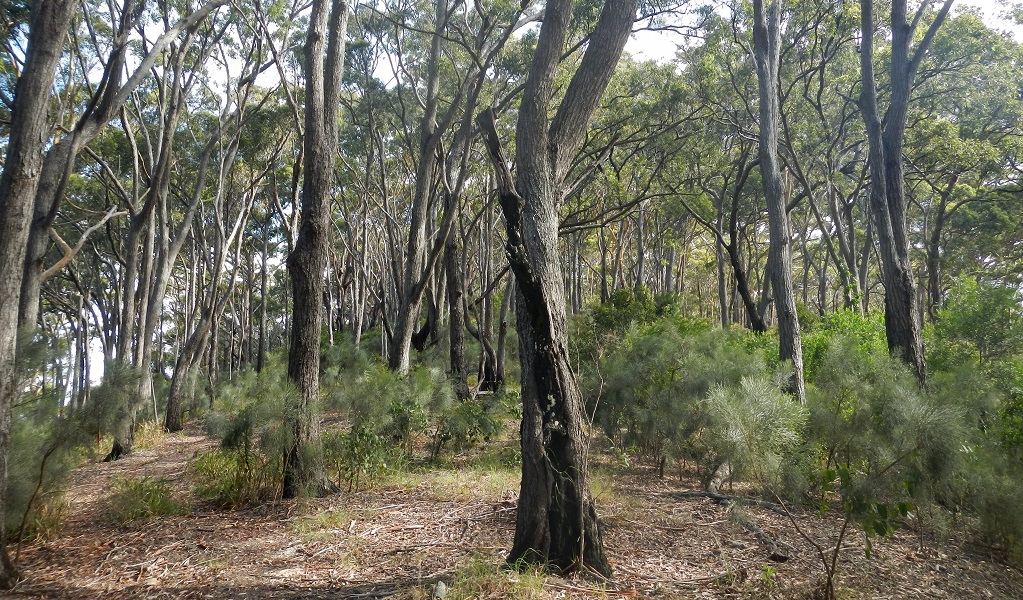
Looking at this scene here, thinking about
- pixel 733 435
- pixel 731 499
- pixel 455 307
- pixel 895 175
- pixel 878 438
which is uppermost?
pixel 895 175

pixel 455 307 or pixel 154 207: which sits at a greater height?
pixel 154 207

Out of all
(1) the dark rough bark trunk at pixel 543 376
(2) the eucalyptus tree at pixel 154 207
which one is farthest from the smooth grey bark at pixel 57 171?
(1) the dark rough bark trunk at pixel 543 376

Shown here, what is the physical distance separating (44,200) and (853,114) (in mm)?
15883

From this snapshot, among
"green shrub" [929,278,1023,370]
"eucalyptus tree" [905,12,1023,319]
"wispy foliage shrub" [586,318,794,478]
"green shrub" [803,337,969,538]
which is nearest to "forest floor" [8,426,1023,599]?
"green shrub" [803,337,969,538]

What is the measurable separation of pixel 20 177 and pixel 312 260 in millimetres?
2419

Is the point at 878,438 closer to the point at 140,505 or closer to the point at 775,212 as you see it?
the point at 775,212

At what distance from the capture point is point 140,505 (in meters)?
4.93

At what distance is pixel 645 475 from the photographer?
6.97 m

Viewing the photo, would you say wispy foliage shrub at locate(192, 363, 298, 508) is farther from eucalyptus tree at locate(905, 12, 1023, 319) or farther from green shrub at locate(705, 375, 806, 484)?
eucalyptus tree at locate(905, 12, 1023, 319)

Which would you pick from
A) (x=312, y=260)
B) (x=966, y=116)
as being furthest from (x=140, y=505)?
(x=966, y=116)

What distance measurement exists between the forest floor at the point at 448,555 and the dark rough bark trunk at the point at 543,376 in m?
0.24

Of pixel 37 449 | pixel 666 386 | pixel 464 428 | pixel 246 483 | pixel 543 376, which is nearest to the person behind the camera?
pixel 543 376

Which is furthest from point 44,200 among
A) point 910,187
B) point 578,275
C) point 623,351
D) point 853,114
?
point 910,187

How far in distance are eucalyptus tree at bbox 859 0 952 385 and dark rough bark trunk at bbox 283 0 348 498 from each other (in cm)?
691
